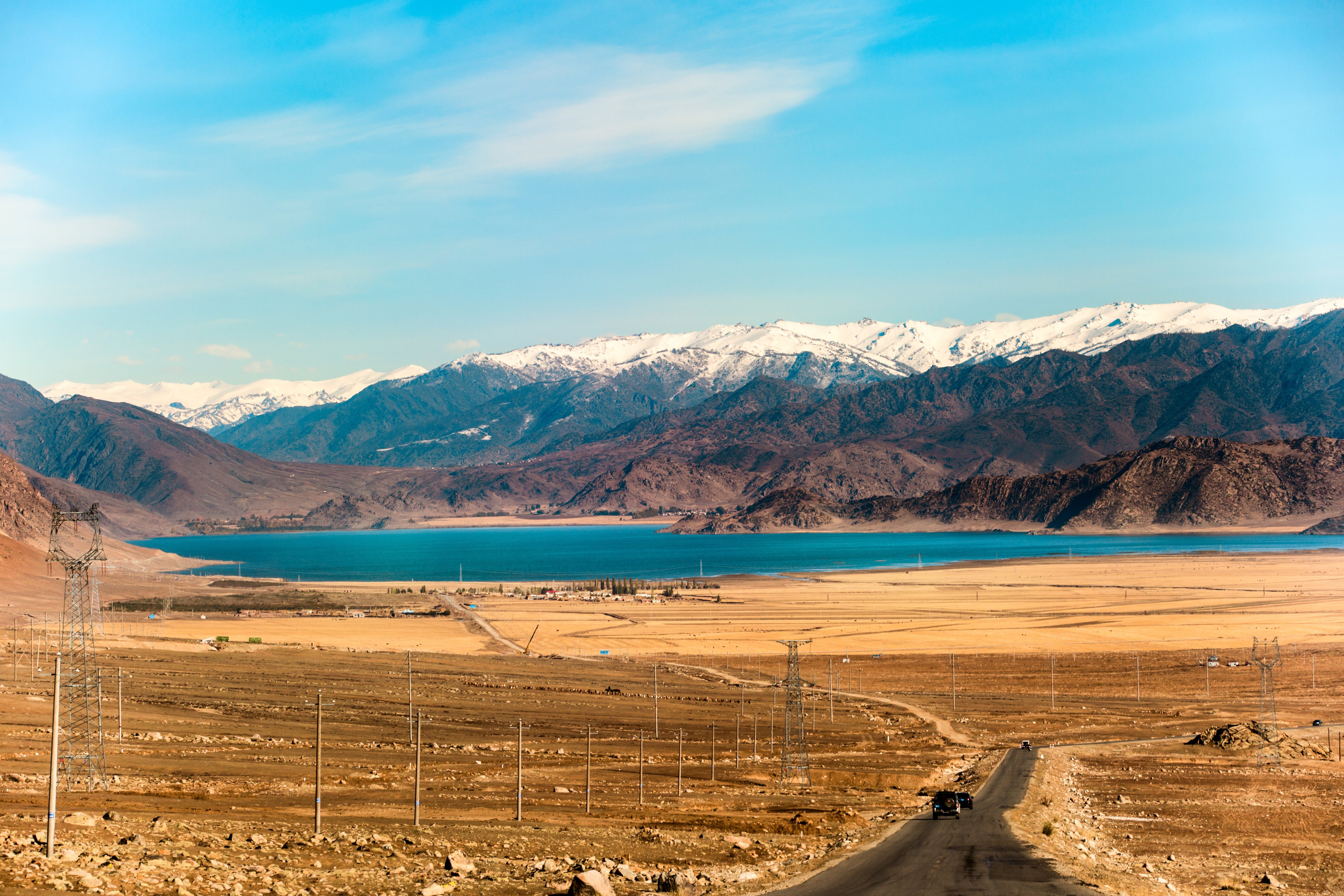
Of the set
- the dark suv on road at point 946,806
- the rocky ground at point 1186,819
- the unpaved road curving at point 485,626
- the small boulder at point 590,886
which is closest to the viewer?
the small boulder at point 590,886

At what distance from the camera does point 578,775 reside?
56250 millimetres

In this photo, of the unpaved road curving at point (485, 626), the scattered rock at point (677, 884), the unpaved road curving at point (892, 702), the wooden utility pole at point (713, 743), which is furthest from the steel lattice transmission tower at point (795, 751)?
the unpaved road curving at point (485, 626)

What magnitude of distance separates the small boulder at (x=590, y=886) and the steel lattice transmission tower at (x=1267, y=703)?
48.2m

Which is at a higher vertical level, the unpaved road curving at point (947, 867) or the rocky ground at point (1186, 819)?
the unpaved road curving at point (947, 867)

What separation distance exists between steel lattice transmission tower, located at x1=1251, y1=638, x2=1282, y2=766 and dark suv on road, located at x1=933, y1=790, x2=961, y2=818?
89.6 feet

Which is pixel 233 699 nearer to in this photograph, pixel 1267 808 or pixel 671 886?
pixel 671 886

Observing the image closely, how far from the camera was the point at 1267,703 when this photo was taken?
88.1m

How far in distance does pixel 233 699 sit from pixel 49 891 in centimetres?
5603

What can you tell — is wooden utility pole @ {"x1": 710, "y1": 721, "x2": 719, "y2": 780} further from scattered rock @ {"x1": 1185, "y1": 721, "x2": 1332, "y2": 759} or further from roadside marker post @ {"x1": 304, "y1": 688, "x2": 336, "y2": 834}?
scattered rock @ {"x1": 1185, "y1": 721, "x2": 1332, "y2": 759}

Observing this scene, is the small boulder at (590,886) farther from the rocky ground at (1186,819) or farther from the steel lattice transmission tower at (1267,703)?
the steel lattice transmission tower at (1267,703)

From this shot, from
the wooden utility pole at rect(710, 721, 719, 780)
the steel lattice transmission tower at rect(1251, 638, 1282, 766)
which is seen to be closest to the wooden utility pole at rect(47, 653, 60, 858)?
the wooden utility pole at rect(710, 721, 719, 780)

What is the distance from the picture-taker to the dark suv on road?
46.5 meters

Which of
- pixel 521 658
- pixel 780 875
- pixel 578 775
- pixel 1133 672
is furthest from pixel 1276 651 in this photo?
pixel 780 875

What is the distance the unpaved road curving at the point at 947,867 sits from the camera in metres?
34.1
